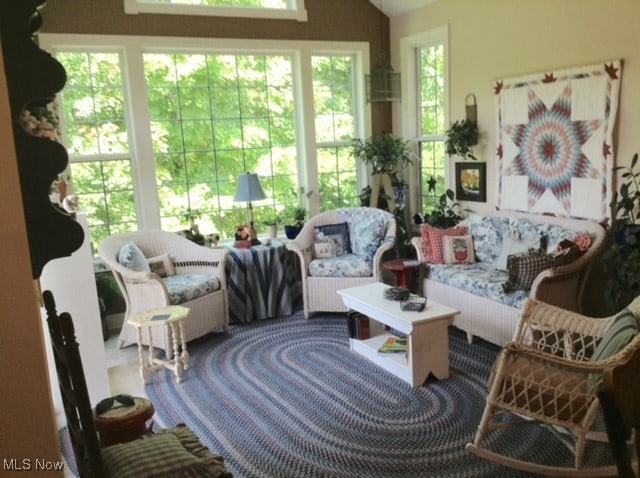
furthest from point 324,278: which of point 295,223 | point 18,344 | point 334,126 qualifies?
point 18,344

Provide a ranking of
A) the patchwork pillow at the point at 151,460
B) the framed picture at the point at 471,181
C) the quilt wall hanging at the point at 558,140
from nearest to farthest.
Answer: the patchwork pillow at the point at 151,460, the quilt wall hanging at the point at 558,140, the framed picture at the point at 471,181

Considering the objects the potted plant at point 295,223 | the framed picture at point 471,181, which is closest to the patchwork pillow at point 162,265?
the potted plant at point 295,223

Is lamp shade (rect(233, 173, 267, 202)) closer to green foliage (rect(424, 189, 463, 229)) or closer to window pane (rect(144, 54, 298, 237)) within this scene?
window pane (rect(144, 54, 298, 237))

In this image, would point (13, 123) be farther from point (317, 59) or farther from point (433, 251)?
point (317, 59)

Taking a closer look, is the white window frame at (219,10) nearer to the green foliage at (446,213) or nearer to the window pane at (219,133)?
the window pane at (219,133)

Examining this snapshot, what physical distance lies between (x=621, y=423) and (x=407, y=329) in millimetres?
2259

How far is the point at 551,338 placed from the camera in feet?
11.3

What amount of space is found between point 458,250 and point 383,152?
1.48 meters

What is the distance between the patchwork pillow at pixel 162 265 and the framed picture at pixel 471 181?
2.77 m

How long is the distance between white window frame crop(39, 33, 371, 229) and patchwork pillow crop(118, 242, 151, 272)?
0.68 meters

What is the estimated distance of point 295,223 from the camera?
18.6ft

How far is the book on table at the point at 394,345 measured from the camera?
12.4 feet

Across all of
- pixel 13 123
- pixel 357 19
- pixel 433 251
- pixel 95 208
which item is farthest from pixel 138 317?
pixel 357 19

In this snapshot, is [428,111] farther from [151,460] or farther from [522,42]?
[151,460]
